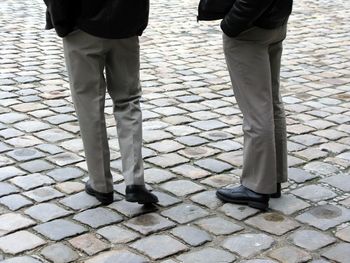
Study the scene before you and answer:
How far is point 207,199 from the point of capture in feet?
13.6

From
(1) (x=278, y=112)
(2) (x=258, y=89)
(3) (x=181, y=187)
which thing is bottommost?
(3) (x=181, y=187)

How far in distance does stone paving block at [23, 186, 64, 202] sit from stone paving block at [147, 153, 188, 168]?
32.9 inches

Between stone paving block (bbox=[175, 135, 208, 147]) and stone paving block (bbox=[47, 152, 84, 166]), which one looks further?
stone paving block (bbox=[175, 135, 208, 147])

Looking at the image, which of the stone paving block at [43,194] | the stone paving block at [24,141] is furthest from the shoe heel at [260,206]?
the stone paving block at [24,141]

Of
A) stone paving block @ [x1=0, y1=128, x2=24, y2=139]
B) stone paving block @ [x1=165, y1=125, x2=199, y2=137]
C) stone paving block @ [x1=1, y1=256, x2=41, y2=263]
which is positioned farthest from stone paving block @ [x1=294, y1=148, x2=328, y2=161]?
stone paving block @ [x1=1, y1=256, x2=41, y2=263]

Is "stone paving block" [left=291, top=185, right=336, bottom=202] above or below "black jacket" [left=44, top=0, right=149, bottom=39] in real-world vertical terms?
below

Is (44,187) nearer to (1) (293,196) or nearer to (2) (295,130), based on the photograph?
(1) (293,196)

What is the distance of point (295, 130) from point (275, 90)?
1.59m

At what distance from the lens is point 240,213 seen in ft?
13.0

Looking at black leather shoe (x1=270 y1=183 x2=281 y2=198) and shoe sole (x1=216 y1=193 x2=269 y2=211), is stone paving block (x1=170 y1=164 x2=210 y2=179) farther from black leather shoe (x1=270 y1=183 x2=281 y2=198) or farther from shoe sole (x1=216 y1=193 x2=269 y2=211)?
black leather shoe (x1=270 y1=183 x2=281 y2=198)

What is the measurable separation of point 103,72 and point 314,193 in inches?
62.3

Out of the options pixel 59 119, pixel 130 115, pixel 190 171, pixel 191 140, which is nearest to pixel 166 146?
pixel 191 140

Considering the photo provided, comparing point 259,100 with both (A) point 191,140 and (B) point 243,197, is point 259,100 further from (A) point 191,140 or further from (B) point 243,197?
(A) point 191,140

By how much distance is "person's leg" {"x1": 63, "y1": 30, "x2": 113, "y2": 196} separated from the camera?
369 cm
